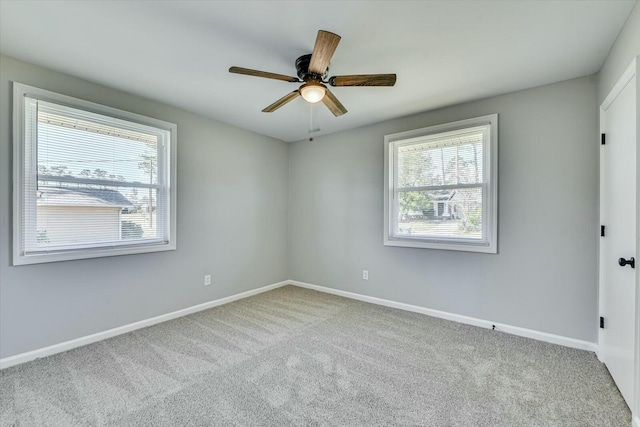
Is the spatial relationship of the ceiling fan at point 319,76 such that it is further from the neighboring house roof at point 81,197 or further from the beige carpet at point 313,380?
the beige carpet at point 313,380

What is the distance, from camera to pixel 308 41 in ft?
6.68

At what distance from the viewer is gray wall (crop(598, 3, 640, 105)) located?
1.71 meters

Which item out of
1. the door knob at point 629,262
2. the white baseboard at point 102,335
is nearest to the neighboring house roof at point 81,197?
the white baseboard at point 102,335

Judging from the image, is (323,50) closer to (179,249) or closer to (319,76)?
(319,76)

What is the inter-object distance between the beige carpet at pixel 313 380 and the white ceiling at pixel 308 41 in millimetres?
2452

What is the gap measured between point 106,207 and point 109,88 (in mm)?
1177

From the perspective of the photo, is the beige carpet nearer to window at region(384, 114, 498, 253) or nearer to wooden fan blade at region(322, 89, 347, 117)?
window at region(384, 114, 498, 253)

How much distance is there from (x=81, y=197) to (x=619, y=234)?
14.3ft

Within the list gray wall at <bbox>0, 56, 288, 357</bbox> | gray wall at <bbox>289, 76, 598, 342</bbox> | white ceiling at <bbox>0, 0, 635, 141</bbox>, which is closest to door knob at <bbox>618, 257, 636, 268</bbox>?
gray wall at <bbox>289, 76, 598, 342</bbox>

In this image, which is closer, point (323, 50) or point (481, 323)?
point (323, 50)

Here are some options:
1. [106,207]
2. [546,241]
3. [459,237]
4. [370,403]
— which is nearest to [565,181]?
[546,241]

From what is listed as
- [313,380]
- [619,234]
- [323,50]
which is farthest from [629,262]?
[323,50]

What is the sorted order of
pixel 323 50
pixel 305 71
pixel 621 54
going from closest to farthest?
pixel 323 50, pixel 621 54, pixel 305 71

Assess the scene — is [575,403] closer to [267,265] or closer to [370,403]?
[370,403]
